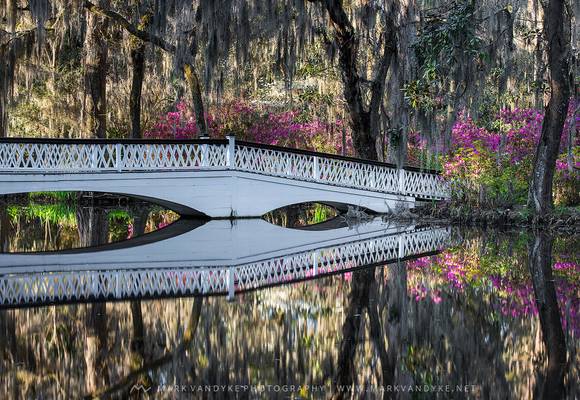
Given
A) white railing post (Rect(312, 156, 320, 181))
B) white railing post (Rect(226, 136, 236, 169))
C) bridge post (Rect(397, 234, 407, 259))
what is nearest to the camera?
bridge post (Rect(397, 234, 407, 259))

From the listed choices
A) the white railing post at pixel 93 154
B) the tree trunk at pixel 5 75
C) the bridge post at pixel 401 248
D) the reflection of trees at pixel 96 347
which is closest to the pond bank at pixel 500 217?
the bridge post at pixel 401 248

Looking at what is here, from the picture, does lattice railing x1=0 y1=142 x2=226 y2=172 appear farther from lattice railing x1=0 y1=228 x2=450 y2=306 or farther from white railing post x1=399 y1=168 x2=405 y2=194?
lattice railing x1=0 y1=228 x2=450 y2=306

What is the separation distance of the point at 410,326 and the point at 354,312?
0.66 metres

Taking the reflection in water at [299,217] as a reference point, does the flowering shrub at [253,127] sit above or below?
above

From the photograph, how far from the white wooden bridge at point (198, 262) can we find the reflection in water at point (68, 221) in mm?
1413

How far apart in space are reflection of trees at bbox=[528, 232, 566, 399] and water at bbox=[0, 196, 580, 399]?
0.02 metres

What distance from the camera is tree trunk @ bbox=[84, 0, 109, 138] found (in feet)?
79.7

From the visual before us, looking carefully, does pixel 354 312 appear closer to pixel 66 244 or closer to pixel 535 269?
pixel 535 269

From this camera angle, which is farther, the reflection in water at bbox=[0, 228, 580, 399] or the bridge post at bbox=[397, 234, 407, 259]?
the bridge post at bbox=[397, 234, 407, 259]

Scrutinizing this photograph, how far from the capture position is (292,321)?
20.3 feet

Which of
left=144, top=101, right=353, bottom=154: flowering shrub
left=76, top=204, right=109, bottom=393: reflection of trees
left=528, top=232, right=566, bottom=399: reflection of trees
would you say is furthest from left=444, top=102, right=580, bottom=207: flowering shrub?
left=76, top=204, right=109, bottom=393: reflection of trees

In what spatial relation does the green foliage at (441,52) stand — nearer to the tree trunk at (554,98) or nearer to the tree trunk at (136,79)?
the tree trunk at (554,98)

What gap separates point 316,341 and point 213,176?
46.7 feet

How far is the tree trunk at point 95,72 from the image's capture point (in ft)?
79.7
